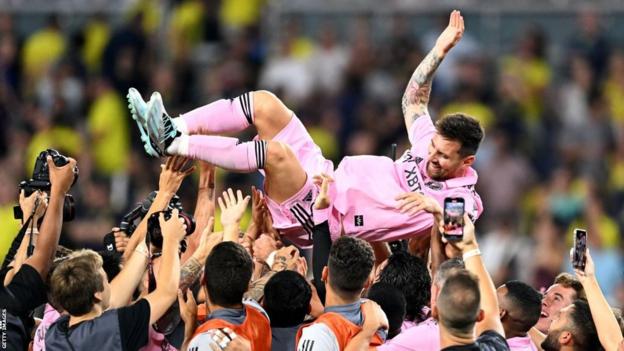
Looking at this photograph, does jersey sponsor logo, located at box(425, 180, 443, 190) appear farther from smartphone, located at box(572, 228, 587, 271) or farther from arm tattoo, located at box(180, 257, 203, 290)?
arm tattoo, located at box(180, 257, 203, 290)

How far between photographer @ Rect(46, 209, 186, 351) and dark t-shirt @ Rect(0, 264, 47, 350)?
366 mm

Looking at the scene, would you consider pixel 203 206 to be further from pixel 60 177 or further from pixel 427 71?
pixel 427 71

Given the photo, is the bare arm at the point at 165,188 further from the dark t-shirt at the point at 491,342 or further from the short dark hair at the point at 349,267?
the dark t-shirt at the point at 491,342

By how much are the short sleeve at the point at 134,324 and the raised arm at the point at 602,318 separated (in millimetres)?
2279

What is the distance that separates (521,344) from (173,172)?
2.24 m

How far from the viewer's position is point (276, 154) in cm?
820

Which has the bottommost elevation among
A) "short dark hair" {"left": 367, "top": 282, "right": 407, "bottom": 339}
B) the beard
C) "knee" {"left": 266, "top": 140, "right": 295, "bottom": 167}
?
the beard

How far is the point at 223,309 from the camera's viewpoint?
7.04 metres

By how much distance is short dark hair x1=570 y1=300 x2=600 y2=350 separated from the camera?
7.46m

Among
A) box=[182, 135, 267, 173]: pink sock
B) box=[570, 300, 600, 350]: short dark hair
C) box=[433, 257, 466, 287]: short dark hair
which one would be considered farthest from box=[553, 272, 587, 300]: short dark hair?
box=[182, 135, 267, 173]: pink sock

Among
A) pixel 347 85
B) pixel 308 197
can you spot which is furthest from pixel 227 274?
pixel 347 85

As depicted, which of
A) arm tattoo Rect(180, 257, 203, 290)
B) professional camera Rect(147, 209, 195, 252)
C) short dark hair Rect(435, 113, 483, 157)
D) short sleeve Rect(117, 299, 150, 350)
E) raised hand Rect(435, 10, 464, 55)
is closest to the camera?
short sleeve Rect(117, 299, 150, 350)

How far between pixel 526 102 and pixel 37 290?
8862 mm

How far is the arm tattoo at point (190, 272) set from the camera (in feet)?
24.7
